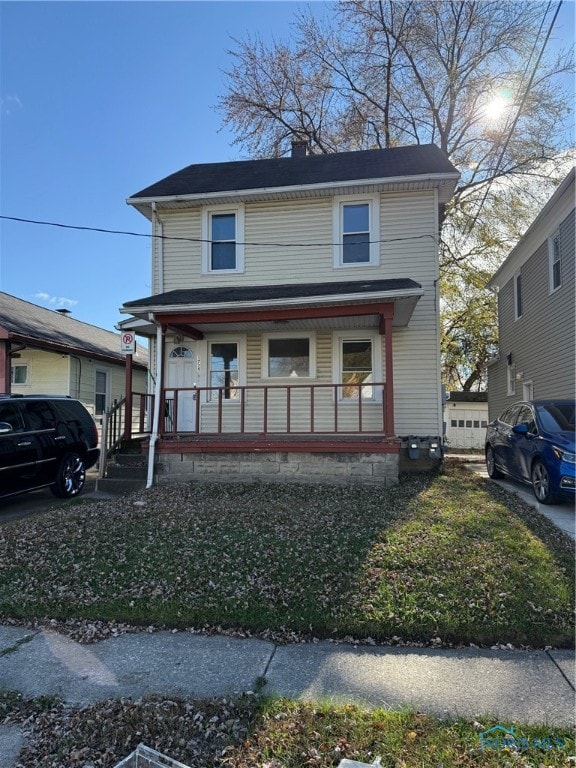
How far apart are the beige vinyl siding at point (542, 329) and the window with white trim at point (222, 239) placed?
725 centimetres

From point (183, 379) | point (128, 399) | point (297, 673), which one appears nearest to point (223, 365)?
point (183, 379)

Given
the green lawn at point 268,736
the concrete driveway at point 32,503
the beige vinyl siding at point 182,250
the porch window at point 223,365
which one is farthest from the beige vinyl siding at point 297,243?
the green lawn at point 268,736

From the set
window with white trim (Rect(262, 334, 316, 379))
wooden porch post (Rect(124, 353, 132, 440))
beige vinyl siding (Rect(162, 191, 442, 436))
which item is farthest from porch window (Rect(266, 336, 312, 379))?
wooden porch post (Rect(124, 353, 132, 440))

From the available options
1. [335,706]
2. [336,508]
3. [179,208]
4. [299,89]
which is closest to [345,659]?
[335,706]

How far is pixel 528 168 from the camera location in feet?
58.0

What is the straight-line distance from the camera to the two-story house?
10312 mm

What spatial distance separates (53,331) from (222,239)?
745 cm

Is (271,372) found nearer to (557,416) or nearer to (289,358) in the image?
(289,358)

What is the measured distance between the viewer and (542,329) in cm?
1202

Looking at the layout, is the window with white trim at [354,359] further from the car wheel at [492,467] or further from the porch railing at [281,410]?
the car wheel at [492,467]

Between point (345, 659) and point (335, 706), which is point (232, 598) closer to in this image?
point (345, 659)

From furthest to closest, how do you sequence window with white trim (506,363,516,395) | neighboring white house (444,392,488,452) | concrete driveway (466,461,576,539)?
neighboring white house (444,392,488,452) → window with white trim (506,363,516,395) → concrete driveway (466,461,576,539)

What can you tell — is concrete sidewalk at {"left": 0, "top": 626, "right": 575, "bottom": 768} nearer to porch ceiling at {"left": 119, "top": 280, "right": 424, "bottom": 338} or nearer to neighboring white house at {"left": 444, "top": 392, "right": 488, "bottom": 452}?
porch ceiling at {"left": 119, "top": 280, "right": 424, "bottom": 338}

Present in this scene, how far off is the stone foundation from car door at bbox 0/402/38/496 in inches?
87.4
